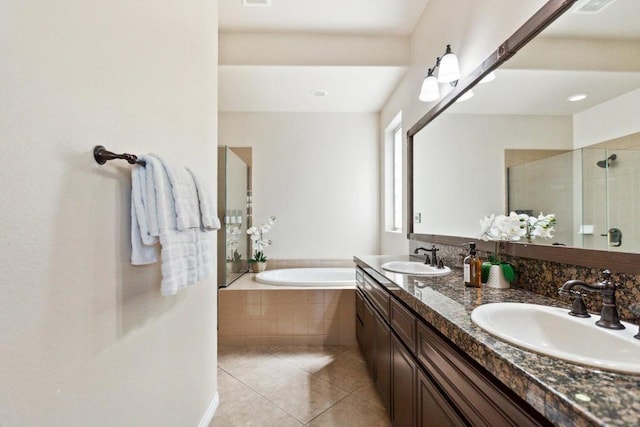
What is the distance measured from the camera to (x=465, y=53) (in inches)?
70.1

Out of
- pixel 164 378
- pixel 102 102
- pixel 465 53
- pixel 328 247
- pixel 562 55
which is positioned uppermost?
pixel 465 53

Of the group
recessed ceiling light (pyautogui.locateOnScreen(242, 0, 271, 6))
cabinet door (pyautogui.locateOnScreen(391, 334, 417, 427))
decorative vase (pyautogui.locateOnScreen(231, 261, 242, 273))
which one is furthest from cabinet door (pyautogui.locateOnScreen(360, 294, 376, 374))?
recessed ceiling light (pyautogui.locateOnScreen(242, 0, 271, 6))

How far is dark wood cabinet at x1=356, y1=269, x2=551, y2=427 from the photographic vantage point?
69cm

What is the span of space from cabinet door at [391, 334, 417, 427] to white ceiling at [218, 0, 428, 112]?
2.38 meters

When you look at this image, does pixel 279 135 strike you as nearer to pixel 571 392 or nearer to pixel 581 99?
pixel 581 99

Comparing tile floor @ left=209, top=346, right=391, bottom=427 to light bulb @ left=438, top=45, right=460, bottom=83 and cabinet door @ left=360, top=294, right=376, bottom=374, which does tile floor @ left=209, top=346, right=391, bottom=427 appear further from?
light bulb @ left=438, top=45, right=460, bottom=83

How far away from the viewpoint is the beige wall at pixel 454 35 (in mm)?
1410

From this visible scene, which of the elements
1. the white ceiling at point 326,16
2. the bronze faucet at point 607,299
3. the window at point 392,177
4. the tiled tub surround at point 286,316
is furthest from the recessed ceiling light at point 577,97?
the window at point 392,177

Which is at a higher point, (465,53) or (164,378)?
(465,53)

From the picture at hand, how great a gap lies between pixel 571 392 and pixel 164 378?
1.28 meters

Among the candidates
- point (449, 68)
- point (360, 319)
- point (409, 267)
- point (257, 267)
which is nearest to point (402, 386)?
point (409, 267)

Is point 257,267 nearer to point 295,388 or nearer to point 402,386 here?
point 295,388

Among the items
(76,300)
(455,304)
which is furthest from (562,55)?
(76,300)

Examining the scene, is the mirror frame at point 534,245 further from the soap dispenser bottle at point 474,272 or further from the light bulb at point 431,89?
the soap dispenser bottle at point 474,272
